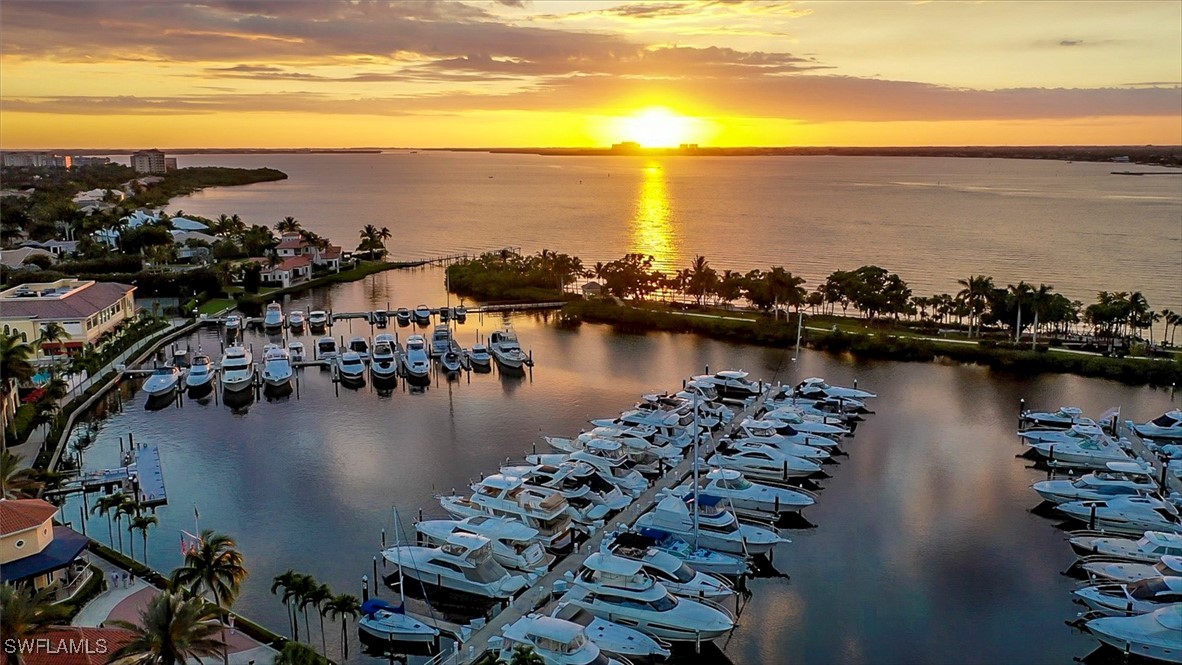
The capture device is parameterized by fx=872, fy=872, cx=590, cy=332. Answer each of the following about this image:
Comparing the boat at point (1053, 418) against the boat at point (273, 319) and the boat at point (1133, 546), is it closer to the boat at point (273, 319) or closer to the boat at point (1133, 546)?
the boat at point (1133, 546)

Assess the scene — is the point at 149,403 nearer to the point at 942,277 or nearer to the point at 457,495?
the point at 457,495

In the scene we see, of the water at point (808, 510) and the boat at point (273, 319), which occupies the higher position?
the boat at point (273, 319)

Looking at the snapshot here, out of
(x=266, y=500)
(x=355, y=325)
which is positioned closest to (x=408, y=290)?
(x=355, y=325)

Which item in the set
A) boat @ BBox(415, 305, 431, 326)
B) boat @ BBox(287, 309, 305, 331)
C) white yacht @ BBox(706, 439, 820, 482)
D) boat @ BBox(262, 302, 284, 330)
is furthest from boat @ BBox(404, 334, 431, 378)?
white yacht @ BBox(706, 439, 820, 482)

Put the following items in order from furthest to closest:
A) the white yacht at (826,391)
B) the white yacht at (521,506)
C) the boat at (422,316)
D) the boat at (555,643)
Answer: the boat at (422,316) < the white yacht at (826,391) < the white yacht at (521,506) < the boat at (555,643)

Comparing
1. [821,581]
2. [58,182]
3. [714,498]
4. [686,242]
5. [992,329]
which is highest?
[58,182]

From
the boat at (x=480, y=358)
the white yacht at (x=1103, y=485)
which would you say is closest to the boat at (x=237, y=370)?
the boat at (x=480, y=358)

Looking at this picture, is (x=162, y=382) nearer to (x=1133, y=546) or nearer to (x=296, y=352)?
(x=296, y=352)
